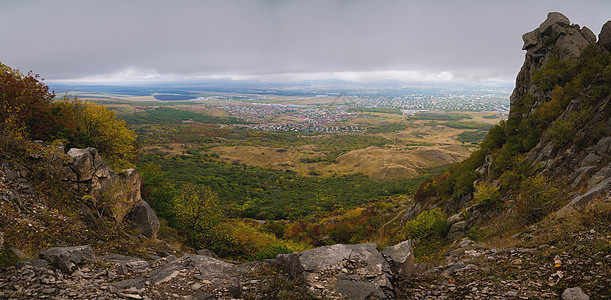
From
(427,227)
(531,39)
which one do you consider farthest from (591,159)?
(531,39)

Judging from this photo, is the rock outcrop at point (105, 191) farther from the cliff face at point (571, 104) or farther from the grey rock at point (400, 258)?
the cliff face at point (571, 104)

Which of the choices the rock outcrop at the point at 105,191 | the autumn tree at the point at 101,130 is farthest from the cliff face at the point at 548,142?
the autumn tree at the point at 101,130

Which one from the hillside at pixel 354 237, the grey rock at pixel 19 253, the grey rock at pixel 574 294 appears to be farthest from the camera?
the hillside at pixel 354 237

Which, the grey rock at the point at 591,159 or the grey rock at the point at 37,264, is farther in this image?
the grey rock at the point at 591,159

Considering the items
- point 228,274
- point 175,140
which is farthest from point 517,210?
point 175,140

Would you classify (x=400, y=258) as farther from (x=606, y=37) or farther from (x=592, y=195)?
(x=606, y=37)

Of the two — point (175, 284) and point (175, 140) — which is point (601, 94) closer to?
point (175, 284)

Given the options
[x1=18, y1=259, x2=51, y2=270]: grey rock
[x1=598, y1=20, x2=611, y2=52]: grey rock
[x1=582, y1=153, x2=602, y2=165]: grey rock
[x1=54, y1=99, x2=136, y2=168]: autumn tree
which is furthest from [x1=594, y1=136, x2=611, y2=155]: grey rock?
[x1=54, y1=99, x2=136, y2=168]: autumn tree
